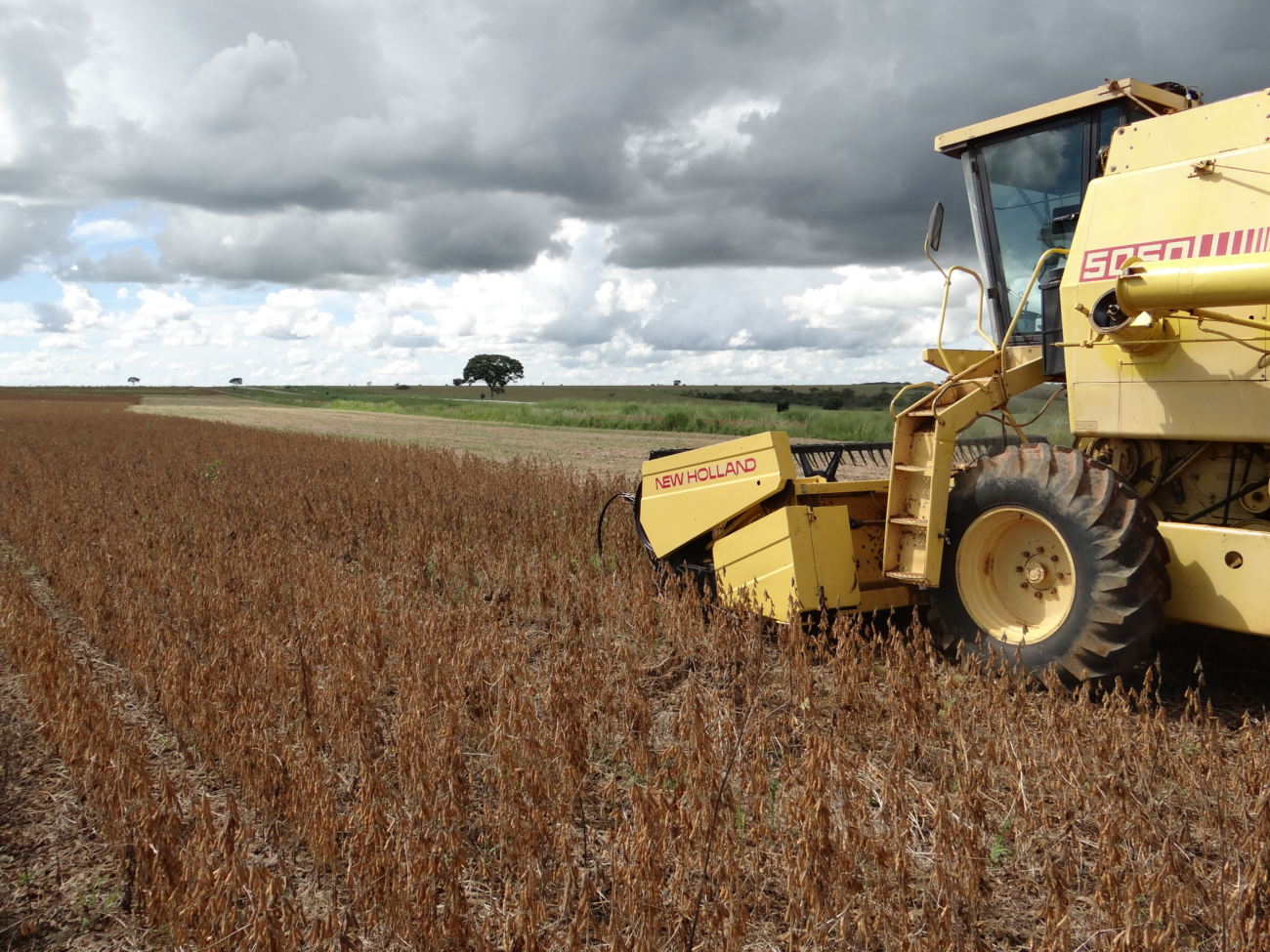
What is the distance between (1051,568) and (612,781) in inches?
93.0

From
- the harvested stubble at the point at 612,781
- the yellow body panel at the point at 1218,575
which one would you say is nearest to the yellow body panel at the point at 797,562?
the harvested stubble at the point at 612,781

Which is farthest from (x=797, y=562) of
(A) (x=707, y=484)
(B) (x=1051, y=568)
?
(B) (x=1051, y=568)

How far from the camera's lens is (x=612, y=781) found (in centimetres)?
346

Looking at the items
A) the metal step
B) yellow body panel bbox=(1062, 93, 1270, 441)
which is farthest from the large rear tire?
yellow body panel bbox=(1062, 93, 1270, 441)

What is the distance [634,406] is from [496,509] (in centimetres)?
2757

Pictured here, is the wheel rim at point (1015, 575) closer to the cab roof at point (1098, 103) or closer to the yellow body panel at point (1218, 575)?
the yellow body panel at point (1218, 575)

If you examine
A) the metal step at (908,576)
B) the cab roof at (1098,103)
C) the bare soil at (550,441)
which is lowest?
the bare soil at (550,441)

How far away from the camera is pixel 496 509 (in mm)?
9438

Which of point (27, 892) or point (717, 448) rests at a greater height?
point (717, 448)

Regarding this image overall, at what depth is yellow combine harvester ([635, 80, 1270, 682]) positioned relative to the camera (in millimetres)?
3979

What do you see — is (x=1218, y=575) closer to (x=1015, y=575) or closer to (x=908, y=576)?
(x=1015, y=575)

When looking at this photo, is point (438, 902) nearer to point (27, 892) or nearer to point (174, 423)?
point (27, 892)

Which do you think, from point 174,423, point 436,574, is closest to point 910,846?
point 436,574

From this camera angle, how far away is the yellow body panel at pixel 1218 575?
3862mm
